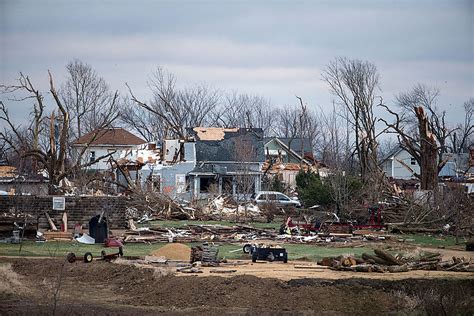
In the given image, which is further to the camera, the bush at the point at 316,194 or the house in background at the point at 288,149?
the house in background at the point at 288,149

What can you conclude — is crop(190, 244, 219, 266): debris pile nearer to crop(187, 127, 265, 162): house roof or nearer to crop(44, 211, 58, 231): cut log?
crop(44, 211, 58, 231): cut log

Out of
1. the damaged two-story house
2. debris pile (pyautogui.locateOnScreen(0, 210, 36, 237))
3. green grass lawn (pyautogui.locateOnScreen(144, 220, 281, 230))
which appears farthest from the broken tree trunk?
debris pile (pyautogui.locateOnScreen(0, 210, 36, 237))

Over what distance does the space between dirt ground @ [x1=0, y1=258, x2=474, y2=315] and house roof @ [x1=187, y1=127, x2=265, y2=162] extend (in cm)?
4186

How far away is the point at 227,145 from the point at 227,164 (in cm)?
276

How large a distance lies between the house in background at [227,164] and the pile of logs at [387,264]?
34.6 m

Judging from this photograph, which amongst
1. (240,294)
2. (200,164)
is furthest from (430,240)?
(200,164)

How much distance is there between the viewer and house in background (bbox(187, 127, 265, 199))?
6172 cm

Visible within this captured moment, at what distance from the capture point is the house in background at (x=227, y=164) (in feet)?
202

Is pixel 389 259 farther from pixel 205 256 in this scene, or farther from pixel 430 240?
pixel 430 240

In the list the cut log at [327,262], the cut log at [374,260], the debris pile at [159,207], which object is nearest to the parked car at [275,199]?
the debris pile at [159,207]

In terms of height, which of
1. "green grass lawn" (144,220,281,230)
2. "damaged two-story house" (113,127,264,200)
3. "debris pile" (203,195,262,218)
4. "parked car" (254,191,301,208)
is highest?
"damaged two-story house" (113,127,264,200)

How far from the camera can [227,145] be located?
224 ft

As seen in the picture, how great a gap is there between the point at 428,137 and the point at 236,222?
1189 centimetres

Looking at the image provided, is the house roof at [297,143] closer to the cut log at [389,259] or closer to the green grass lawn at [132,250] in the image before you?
the green grass lawn at [132,250]
